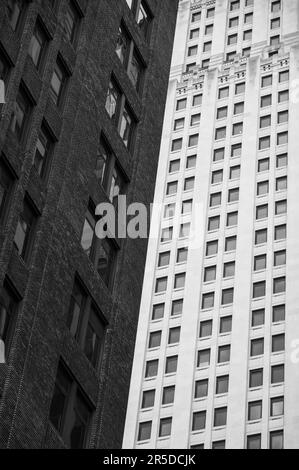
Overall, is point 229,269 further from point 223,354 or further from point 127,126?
point 127,126

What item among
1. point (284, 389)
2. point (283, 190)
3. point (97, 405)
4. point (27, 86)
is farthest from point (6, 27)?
point (283, 190)

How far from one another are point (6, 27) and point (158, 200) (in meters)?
77.8

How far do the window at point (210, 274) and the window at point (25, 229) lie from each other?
7006 centimetres

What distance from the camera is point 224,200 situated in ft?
341

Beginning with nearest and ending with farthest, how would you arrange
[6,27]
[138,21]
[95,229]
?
[6,27]
[95,229]
[138,21]

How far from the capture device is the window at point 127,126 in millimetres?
35844

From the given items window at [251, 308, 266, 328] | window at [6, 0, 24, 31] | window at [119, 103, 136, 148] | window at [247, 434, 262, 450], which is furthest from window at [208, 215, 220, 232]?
window at [6, 0, 24, 31]

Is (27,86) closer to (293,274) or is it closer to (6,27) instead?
(6,27)

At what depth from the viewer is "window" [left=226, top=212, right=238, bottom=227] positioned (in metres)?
102

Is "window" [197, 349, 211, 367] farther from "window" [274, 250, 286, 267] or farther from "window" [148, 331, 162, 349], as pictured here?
"window" [274, 250, 286, 267]

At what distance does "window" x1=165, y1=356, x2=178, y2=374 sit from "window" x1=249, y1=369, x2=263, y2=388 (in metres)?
6.80

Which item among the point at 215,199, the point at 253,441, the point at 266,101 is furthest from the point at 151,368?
the point at 266,101

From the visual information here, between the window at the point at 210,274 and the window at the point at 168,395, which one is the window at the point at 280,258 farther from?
the window at the point at 168,395

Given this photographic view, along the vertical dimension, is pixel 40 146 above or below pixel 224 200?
below
